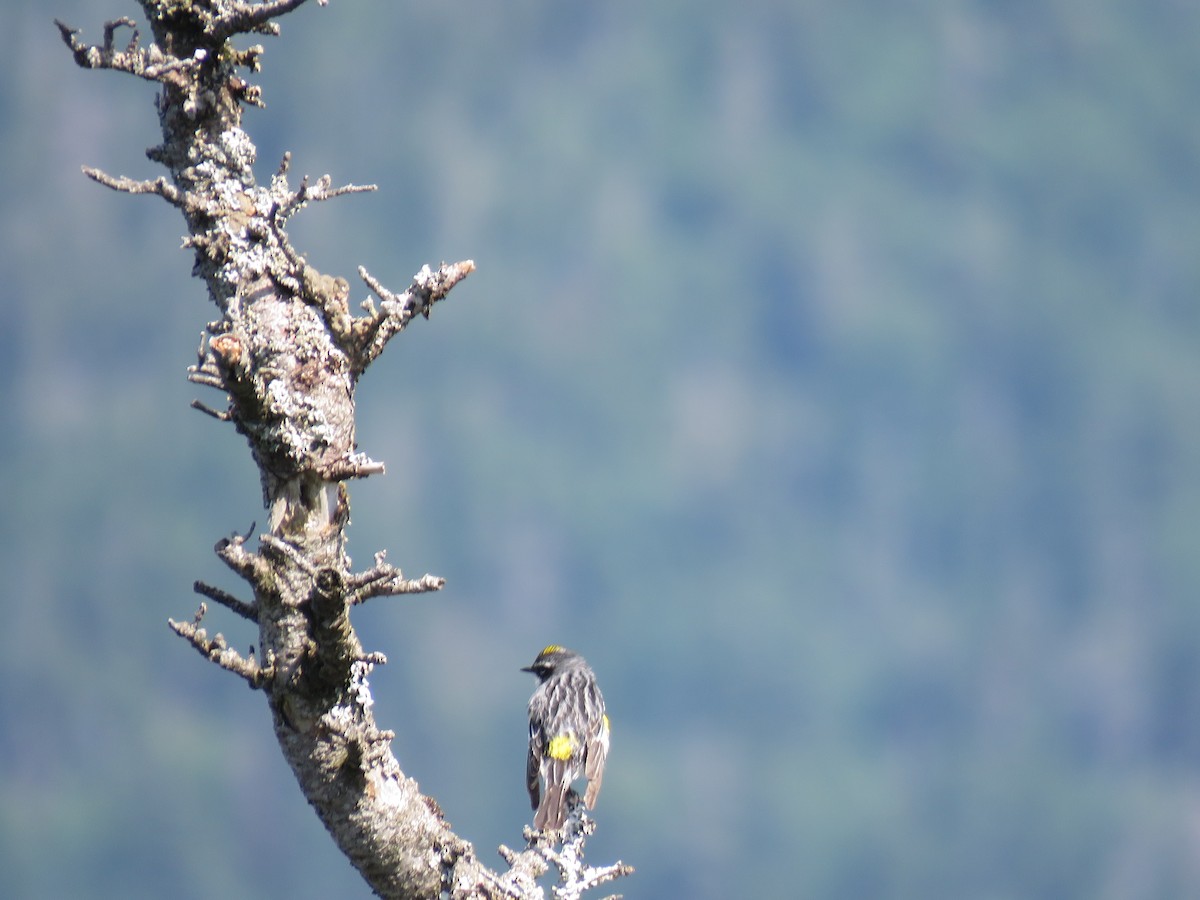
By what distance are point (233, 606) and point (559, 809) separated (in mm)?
5877

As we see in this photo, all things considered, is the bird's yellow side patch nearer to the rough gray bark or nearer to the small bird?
the small bird

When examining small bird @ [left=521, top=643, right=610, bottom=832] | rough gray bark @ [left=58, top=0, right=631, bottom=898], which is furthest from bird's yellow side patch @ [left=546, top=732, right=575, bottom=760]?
rough gray bark @ [left=58, top=0, right=631, bottom=898]

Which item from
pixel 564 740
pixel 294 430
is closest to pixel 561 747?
pixel 564 740

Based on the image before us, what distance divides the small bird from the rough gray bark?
13.9 feet

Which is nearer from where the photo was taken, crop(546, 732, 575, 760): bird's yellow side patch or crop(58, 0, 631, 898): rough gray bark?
crop(58, 0, 631, 898): rough gray bark

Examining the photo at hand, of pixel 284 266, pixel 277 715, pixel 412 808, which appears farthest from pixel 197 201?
pixel 412 808

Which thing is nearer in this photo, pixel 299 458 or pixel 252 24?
pixel 299 458

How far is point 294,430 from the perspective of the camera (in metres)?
5.89

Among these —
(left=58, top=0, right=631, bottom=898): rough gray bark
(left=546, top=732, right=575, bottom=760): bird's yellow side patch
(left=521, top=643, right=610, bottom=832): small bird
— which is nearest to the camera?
(left=58, top=0, right=631, bottom=898): rough gray bark

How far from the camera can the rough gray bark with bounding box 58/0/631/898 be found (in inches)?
220

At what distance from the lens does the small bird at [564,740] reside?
1136 cm

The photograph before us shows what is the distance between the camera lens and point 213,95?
6.83 metres

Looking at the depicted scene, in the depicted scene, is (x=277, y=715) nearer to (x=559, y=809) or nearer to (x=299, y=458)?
(x=299, y=458)

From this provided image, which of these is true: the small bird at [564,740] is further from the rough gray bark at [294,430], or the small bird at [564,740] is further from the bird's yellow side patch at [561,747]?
the rough gray bark at [294,430]
